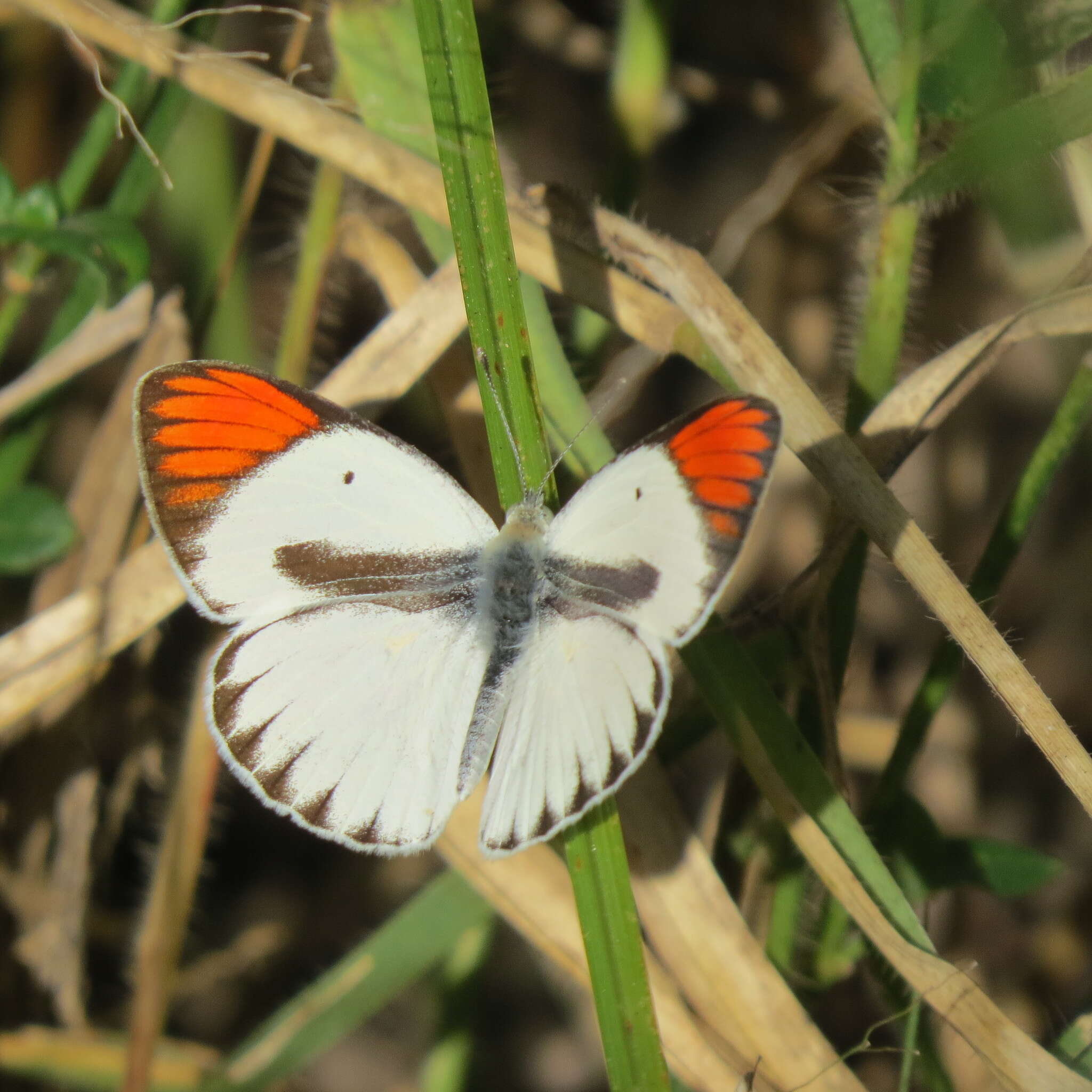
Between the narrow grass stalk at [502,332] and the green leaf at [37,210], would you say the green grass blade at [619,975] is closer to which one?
the narrow grass stalk at [502,332]

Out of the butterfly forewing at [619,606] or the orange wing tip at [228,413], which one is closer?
the butterfly forewing at [619,606]

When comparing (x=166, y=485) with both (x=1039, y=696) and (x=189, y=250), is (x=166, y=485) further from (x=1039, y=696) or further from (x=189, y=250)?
(x=1039, y=696)

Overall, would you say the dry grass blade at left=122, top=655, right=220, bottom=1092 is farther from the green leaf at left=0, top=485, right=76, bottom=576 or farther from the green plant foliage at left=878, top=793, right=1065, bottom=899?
the green plant foliage at left=878, top=793, right=1065, bottom=899

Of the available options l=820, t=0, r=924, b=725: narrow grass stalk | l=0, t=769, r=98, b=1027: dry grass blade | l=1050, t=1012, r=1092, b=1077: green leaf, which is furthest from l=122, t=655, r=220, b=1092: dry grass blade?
l=1050, t=1012, r=1092, b=1077: green leaf

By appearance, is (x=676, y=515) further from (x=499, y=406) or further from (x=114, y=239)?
(x=114, y=239)

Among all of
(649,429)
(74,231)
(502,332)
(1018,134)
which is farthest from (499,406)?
(649,429)

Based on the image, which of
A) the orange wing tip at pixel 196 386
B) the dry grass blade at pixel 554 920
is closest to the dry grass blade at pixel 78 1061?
the dry grass blade at pixel 554 920

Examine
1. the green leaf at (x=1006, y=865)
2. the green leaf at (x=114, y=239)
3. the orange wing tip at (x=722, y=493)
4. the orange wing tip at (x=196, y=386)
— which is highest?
the green leaf at (x=114, y=239)
